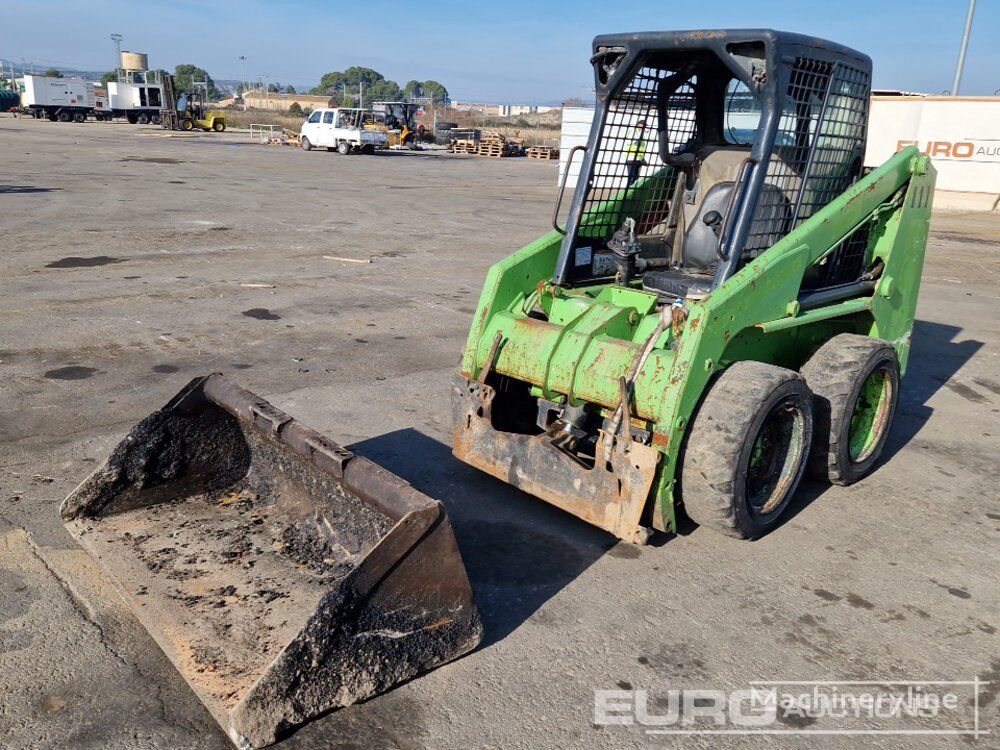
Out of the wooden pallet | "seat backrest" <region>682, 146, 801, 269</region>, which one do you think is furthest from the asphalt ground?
the wooden pallet

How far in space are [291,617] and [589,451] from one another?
6.67 feet

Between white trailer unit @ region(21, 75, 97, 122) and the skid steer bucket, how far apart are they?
188 ft

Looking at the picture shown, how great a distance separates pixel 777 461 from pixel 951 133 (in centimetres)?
2149

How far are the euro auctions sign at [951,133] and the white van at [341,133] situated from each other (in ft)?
68.8

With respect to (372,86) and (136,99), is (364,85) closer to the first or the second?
(372,86)

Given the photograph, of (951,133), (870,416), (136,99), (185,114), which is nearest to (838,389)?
(870,416)

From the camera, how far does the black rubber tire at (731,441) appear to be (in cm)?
399

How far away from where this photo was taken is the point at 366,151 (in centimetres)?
3684

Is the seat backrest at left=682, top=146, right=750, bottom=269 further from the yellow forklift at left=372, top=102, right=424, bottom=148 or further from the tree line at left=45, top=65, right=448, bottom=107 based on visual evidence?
the tree line at left=45, top=65, right=448, bottom=107

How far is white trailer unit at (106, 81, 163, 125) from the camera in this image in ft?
173

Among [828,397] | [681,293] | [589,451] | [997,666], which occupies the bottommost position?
[997,666]

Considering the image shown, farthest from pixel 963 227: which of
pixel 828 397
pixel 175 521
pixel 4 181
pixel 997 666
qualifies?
pixel 4 181

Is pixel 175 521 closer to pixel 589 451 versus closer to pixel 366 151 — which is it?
pixel 589 451

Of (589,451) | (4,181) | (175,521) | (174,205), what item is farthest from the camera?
(4,181)
